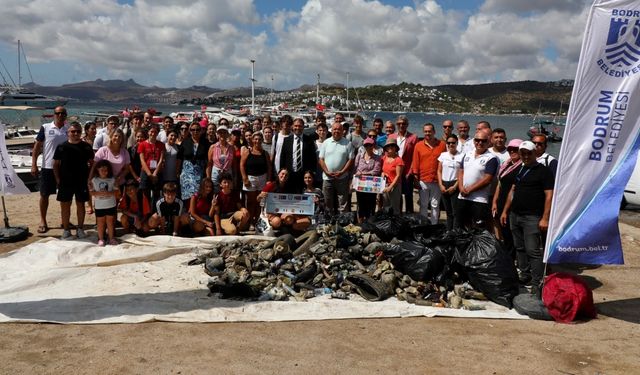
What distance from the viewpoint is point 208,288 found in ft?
18.5

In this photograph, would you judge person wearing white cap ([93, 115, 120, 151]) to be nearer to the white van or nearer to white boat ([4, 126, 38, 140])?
the white van

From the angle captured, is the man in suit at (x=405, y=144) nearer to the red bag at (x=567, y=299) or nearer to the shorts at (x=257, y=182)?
the shorts at (x=257, y=182)

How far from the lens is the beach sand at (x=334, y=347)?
3824 millimetres

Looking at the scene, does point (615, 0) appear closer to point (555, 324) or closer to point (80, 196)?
point (555, 324)

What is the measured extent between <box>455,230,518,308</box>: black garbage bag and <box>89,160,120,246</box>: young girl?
5229 millimetres

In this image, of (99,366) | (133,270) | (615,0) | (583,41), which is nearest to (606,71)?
(583,41)

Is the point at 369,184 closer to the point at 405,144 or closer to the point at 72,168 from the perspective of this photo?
the point at 405,144

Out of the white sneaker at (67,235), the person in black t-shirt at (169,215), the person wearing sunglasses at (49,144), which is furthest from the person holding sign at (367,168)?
the person wearing sunglasses at (49,144)

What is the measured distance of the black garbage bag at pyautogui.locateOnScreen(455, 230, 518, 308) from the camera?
528 centimetres

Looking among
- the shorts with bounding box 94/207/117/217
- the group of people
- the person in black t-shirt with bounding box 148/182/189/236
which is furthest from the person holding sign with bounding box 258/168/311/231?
the shorts with bounding box 94/207/117/217

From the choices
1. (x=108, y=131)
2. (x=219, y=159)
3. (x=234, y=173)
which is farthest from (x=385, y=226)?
(x=108, y=131)

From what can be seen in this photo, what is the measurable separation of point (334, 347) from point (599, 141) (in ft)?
11.2

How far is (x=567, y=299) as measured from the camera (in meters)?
4.86

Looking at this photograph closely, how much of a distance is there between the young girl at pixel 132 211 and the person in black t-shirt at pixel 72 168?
0.63m
